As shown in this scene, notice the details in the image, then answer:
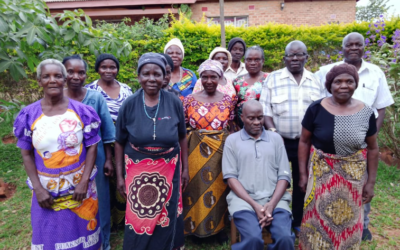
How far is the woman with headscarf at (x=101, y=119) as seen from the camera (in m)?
2.78

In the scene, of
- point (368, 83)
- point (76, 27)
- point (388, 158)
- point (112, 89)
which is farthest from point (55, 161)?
point (388, 158)

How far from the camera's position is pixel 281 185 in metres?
2.65

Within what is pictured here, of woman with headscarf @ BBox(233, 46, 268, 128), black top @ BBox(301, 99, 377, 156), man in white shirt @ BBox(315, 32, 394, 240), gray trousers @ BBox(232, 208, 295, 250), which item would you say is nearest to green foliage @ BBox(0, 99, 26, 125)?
woman with headscarf @ BBox(233, 46, 268, 128)

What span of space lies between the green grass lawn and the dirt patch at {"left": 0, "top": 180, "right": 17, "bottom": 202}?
7cm

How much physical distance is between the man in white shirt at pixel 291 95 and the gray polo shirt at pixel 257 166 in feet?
1.09

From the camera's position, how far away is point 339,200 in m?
2.49

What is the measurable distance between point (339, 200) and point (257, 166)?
75 cm

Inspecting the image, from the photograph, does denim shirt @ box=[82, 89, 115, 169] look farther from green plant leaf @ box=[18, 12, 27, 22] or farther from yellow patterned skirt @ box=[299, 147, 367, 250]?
yellow patterned skirt @ box=[299, 147, 367, 250]

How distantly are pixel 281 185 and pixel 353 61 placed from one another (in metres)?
1.64

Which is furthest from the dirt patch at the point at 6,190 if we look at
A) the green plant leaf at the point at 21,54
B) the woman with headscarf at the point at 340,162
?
the woman with headscarf at the point at 340,162

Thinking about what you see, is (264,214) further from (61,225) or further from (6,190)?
(6,190)

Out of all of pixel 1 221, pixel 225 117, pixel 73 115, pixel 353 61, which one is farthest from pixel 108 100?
pixel 353 61

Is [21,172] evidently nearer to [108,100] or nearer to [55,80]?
[108,100]

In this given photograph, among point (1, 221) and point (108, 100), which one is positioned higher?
point (108, 100)
